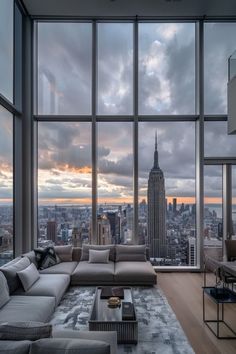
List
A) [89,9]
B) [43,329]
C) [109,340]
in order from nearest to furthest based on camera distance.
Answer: [43,329]
[109,340]
[89,9]

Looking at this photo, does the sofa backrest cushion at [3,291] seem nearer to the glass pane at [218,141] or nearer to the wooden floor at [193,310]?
the wooden floor at [193,310]

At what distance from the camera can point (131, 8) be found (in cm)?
540

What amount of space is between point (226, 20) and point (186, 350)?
639 centimetres

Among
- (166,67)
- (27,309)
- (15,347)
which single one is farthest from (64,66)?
(15,347)

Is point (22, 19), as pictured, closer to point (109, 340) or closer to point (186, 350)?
point (109, 340)

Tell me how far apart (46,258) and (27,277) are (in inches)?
44.6

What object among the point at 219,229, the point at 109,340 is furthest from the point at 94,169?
the point at 109,340

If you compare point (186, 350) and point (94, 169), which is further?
point (94, 169)

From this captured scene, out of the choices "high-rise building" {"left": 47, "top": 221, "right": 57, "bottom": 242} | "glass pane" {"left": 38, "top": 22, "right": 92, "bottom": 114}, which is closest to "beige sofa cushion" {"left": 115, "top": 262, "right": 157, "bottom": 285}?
"high-rise building" {"left": 47, "top": 221, "right": 57, "bottom": 242}

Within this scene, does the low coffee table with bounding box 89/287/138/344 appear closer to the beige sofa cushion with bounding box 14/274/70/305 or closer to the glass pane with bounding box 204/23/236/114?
the beige sofa cushion with bounding box 14/274/70/305

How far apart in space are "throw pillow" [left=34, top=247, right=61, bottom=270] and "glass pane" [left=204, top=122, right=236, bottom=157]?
389cm

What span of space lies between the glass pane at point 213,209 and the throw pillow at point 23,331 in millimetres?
4775

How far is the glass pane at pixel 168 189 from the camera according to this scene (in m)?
5.82

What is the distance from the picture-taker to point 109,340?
200cm
